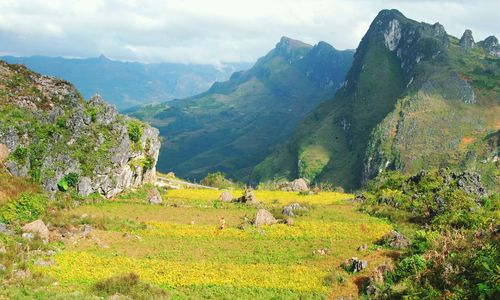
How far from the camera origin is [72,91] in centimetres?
7219

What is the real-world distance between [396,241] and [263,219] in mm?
16255

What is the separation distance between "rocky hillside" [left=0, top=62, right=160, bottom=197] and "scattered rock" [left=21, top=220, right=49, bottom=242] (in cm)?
1408

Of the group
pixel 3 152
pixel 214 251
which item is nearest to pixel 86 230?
pixel 214 251

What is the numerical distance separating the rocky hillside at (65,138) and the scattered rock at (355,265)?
38.9 m

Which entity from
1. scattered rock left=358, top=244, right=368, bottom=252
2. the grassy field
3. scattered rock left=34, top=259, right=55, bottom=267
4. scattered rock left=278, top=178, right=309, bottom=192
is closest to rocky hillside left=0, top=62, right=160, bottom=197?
the grassy field

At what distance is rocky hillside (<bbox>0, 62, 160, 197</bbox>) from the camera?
58.5 meters

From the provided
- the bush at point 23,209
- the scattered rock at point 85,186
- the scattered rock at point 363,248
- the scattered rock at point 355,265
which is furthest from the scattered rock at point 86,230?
the scattered rock at point 363,248

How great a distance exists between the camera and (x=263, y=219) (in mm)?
53750

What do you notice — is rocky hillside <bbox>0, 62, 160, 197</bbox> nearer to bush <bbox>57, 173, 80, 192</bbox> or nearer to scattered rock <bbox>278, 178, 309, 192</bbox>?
bush <bbox>57, 173, 80, 192</bbox>

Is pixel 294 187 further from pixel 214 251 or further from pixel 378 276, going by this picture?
pixel 378 276

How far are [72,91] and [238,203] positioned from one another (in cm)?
3218

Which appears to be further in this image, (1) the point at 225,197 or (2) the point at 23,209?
(1) the point at 225,197

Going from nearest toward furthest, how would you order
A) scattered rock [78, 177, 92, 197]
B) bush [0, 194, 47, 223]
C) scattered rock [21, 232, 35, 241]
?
scattered rock [21, 232, 35, 241]
bush [0, 194, 47, 223]
scattered rock [78, 177, 92, 197]

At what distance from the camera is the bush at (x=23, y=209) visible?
4681 centimetres
